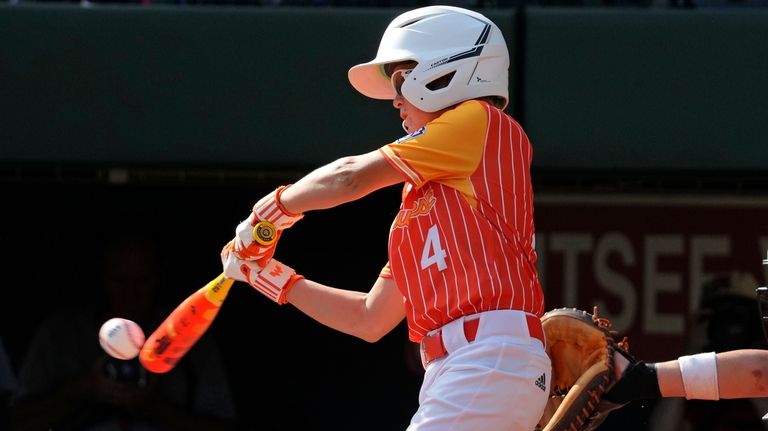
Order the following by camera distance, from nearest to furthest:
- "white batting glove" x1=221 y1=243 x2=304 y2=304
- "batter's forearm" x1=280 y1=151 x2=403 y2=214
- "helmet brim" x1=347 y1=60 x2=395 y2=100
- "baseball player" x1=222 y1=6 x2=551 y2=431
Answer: "baseball player" x1=222 y1=6 x2=551 y2=431 → "batter's forearm" x1=280 y1=151 x2=403 y2=214 → "white batting glove" x1=221 y1=243 x2=304 y2=304 → "helmet brim" x1=347 y1=60 x2=395 y2=100

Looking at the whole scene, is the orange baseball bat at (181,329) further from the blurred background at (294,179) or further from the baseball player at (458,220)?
the blurred background at (294,179)

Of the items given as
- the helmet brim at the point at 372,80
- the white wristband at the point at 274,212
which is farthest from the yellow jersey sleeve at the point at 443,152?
the helmet brim at the point at 372,80

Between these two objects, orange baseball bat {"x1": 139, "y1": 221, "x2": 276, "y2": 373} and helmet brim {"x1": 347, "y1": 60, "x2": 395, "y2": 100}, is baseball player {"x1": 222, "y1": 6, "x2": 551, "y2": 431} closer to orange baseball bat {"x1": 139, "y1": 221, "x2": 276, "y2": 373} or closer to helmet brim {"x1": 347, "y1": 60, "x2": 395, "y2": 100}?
helmet brim {"x1": 347, "y1": 60, "x2": 395, "y2": 100}

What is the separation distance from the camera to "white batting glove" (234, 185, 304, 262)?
3191 millimetres

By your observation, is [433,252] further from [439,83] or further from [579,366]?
[579,366]

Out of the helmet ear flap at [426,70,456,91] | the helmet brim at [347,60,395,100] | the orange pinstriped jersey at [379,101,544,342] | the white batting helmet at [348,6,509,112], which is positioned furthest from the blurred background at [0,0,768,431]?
the orange pinstriped jersey at [379,101,544,342]

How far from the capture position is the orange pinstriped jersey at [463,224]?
2996 millimetres

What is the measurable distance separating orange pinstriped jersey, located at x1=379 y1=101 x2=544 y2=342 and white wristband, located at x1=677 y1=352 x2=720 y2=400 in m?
0.68

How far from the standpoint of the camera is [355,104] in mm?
5062

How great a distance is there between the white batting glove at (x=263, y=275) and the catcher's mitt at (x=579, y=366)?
2.27 feet

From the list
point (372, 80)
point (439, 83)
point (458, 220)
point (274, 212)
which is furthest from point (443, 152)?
point (372, 80)

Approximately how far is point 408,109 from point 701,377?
1.10 m

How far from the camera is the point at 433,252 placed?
303 centimetres

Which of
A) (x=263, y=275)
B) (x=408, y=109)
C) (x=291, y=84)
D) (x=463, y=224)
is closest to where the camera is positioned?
(x=463, y=224)
